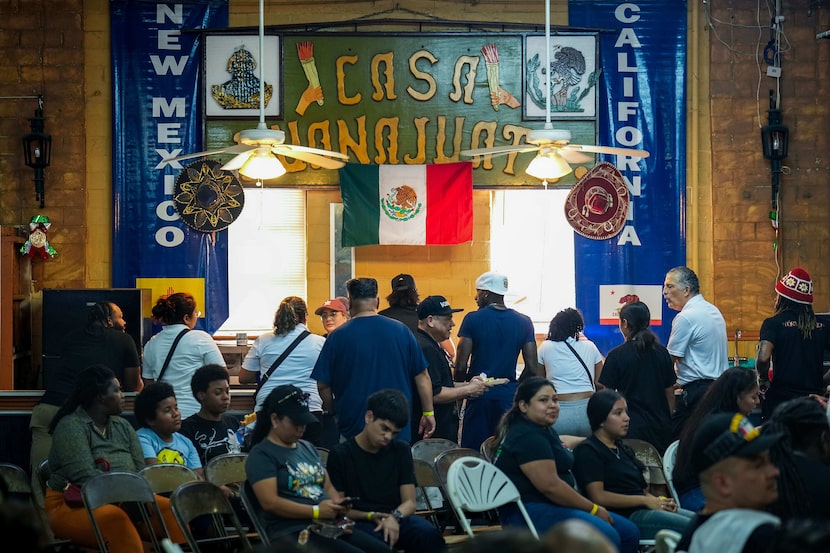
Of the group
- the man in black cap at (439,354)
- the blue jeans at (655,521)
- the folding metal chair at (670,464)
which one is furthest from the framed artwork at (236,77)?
the blue jeans at (655,521)

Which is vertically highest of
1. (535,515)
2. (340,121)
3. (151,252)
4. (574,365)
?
(340,121)

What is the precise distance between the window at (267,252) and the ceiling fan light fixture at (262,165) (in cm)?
241

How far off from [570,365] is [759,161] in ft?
13.0

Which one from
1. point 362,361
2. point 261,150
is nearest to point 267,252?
point 261,150

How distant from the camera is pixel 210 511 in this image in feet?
16.9

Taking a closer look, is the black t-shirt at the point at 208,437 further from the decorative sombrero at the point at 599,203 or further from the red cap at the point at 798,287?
the decorative sombrero at the point at 599,203

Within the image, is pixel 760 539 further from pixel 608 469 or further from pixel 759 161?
pixel 759 161

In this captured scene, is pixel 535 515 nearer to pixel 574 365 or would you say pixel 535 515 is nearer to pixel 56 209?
pixel 574 365

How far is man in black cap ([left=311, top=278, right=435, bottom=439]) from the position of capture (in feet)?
19.5

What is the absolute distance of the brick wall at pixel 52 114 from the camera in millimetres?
9805

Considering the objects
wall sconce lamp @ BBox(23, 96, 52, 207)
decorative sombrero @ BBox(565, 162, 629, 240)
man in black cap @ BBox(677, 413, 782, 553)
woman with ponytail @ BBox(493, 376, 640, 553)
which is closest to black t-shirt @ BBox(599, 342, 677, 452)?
woman with ponytail @ BBox(493, 376, 640, 553)

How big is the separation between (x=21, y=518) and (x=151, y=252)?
25.3ft

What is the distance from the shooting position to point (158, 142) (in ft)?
32.2

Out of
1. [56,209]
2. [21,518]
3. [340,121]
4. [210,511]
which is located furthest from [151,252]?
[21,518]
